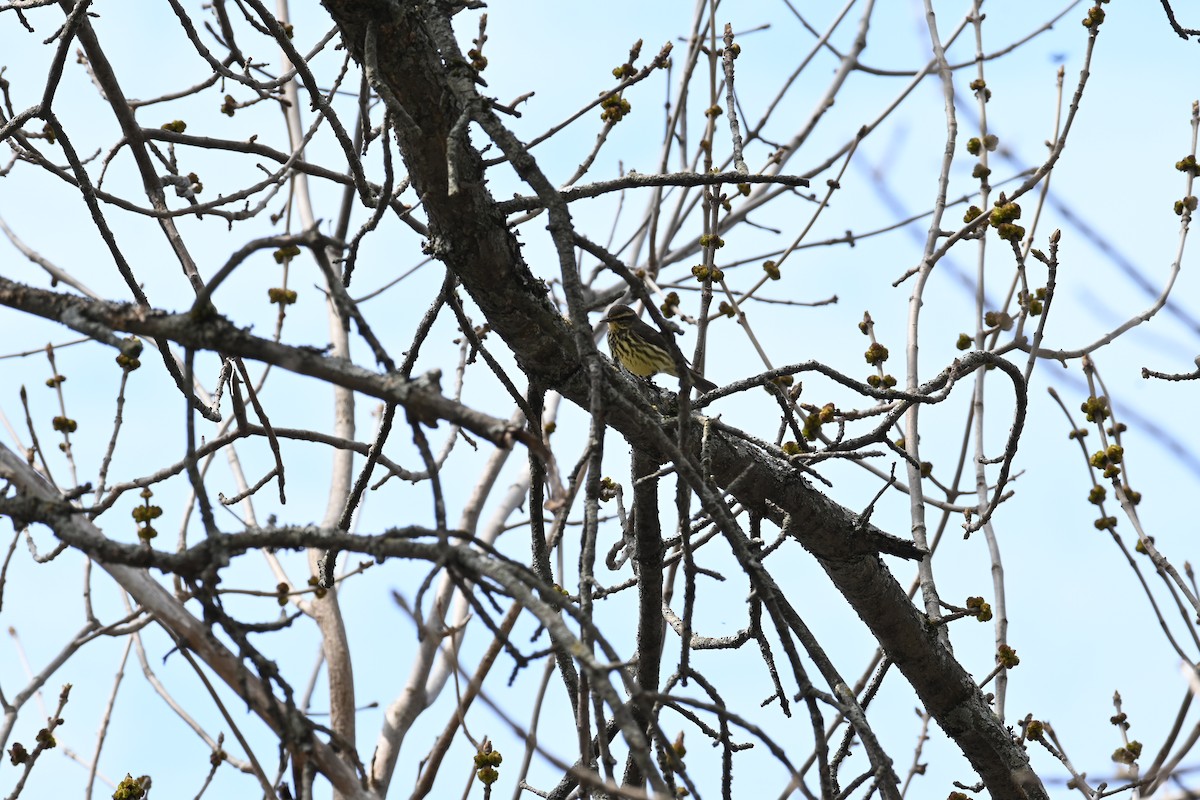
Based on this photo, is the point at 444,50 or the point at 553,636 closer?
the point at 553,636

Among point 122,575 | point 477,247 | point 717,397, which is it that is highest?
point 477,247

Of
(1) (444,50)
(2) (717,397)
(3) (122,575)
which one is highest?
(1) (444,50)

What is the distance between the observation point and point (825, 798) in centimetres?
224

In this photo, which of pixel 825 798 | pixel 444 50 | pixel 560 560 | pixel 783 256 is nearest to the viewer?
pixel 825 798

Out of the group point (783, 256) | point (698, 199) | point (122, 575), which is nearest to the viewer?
point (122, 575)

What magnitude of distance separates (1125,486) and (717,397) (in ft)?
6.79

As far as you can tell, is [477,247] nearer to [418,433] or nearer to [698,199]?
[418,433]

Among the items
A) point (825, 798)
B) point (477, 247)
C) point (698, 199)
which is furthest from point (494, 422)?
point (698, 199)

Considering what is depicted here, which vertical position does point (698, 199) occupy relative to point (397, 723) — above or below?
above

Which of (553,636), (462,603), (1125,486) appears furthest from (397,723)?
(553,636)

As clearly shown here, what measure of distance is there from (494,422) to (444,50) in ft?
4.39

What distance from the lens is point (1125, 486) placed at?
4.35 metres

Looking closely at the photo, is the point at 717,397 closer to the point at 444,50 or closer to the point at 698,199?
the point at 444,50

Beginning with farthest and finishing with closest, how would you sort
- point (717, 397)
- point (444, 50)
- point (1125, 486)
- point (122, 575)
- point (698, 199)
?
point (698, 199) → point (1125, 486) → point (717, 397) → point (444, 50) → point (122, 575)
